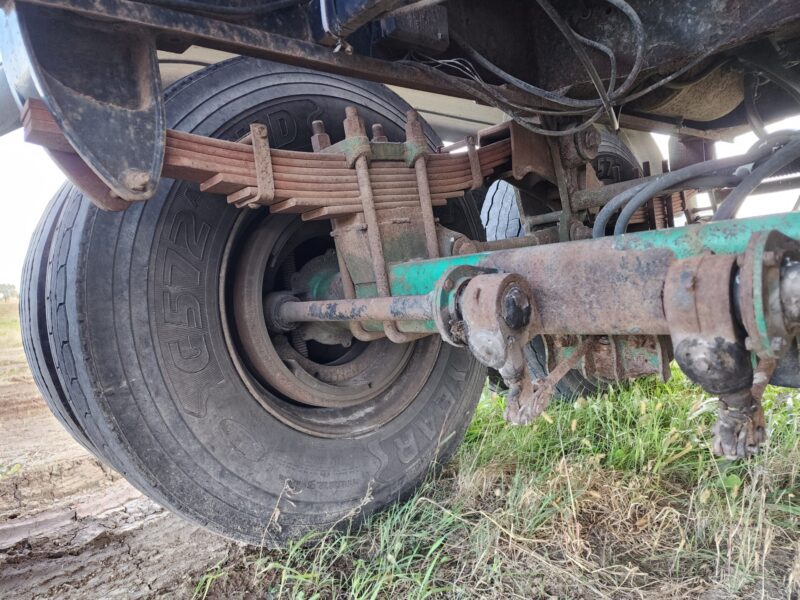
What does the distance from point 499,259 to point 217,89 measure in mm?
931

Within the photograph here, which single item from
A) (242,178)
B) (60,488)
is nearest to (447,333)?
(242,178)

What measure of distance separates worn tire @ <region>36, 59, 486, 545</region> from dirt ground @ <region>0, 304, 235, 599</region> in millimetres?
366

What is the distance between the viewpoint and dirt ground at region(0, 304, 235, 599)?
1689mm

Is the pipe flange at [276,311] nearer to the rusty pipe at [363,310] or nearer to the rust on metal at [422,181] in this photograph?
the rusty pipe at [363,310]

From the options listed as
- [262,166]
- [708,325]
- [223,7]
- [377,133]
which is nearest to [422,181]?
[377,133]

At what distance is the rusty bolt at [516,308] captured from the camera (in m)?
1.07

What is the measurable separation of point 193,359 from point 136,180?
1.72 ft

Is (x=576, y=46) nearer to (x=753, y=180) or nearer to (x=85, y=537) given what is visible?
(x=753, y=180)

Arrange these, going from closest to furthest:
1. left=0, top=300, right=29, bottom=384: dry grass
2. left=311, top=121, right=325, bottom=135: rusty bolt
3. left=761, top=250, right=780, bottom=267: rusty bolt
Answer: left=761, top=250, right=780, bottom=267: rusty bolt, left=311, top=121, right=325, bottom=135: rusty bolt, left=0, top=300, right=29, bottom=384: dry grass

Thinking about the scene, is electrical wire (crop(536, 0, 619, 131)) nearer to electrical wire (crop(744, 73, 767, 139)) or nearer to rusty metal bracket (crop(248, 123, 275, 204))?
rusty metal bracket (crop(248, 123, 275, 204))

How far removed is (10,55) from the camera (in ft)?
3.48

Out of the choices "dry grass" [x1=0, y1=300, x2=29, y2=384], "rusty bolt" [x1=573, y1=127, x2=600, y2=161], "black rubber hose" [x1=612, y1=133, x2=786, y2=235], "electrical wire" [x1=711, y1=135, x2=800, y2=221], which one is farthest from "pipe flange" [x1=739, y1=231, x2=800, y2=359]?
"dry grass" [x1=0, y1=300, x2=29, y2=384]

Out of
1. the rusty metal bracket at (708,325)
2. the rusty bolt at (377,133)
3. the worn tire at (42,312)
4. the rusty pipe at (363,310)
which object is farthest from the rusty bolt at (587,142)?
the worn tire at (42,312)

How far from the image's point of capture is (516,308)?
1.09 meters
